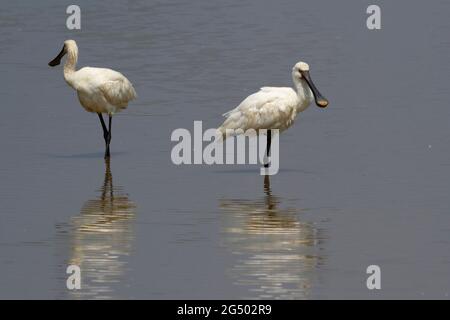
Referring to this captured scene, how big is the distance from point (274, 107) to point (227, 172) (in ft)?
3.69

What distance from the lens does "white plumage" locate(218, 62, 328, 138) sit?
2198 centimetres

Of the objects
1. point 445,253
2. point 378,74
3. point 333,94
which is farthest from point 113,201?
point 378,74

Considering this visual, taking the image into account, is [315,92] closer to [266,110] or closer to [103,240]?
[266,110]

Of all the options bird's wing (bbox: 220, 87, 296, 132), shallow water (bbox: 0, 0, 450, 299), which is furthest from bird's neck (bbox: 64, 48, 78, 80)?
bird's wing (bbox: 220, 87, 296, 132)

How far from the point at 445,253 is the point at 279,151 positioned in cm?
707

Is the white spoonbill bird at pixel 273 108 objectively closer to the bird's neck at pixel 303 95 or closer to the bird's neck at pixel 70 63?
the bird's neck at pixel 303 95

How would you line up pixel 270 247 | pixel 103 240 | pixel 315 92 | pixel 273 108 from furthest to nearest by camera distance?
pixel 315 92
pixel 273 108
pixel 103 240
pixel 270 247

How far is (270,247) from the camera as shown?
54.3ft

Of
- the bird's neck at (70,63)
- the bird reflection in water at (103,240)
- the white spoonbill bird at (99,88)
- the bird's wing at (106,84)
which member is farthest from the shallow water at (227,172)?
the bird's neck at (70,63)

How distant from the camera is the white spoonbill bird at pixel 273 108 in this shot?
866 inches

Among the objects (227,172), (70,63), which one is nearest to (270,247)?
(227,172)

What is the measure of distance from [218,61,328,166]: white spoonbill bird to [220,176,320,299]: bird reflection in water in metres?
2.25

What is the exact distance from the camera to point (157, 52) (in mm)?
34031
